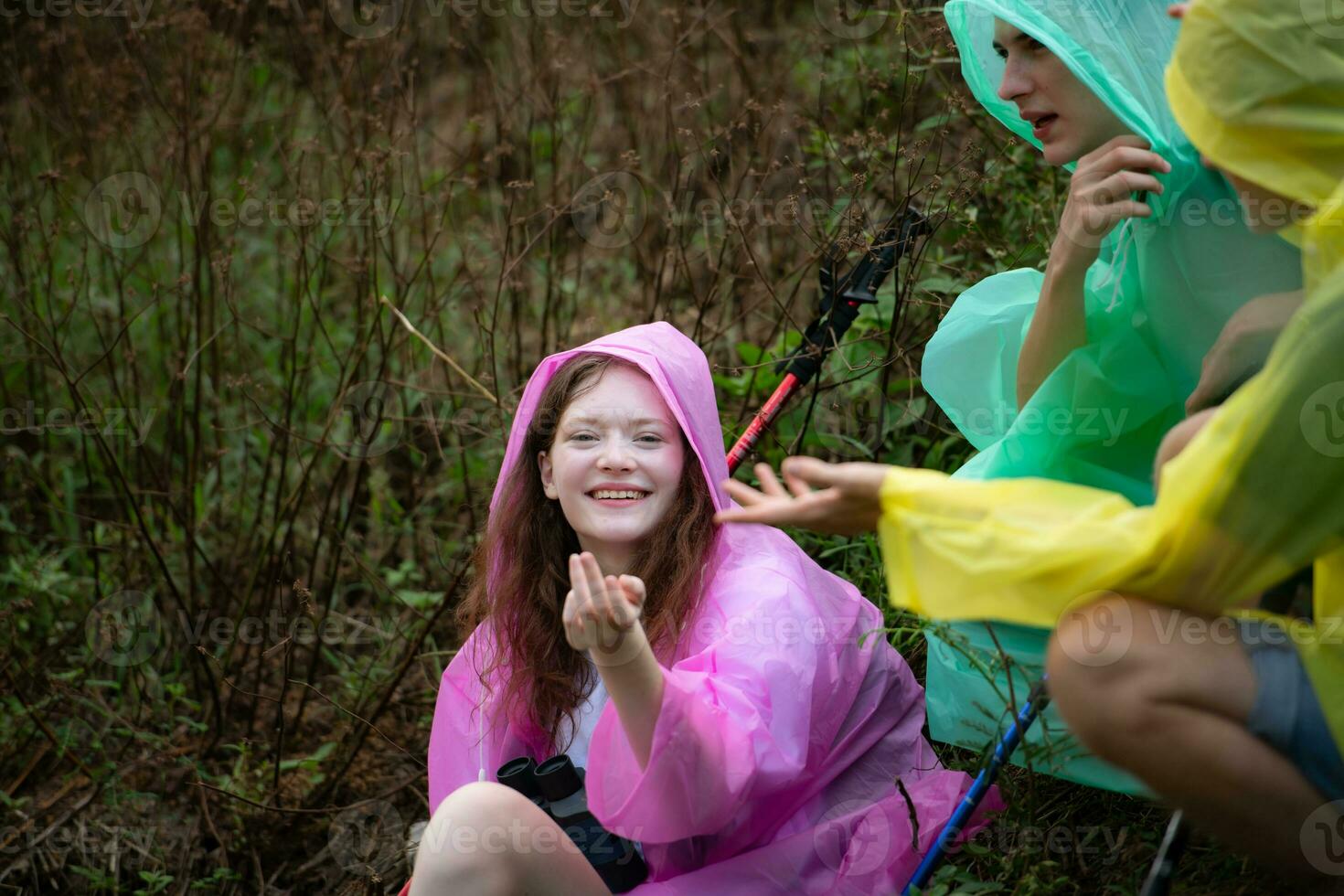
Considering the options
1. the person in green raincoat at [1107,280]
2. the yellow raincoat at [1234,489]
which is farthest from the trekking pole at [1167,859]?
the yellow raincoat at [1234,489]

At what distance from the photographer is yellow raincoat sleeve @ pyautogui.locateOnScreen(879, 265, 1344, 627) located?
147 cm

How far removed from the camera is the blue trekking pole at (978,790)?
1.94 m

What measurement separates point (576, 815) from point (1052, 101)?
133 centimetres

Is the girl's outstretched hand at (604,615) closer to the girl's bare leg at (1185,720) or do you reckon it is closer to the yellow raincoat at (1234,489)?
the yellow raincoat at (1234,489)

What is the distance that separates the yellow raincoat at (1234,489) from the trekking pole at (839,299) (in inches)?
34.5

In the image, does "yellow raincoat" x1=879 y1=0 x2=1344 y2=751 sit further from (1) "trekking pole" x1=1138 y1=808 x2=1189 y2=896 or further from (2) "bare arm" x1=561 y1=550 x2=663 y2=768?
(2) "bare arm" x1=561 y1=550 x2=663 y2=768

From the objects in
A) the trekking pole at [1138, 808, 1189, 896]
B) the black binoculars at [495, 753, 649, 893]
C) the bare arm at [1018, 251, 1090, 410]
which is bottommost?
the black binoculars at [495, 753, 649, 893]

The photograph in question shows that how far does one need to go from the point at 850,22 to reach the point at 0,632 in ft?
9.06

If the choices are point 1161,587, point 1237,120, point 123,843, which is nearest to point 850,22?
point 1237,120

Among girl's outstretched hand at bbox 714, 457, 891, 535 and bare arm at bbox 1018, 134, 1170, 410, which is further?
bare arm at bbox 1018, 134, 1170, 410

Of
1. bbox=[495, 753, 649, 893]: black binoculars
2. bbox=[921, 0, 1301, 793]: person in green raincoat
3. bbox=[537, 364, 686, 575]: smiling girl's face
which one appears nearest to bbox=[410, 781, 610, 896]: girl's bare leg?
bbox=[495, 753, 649, 893]: black binoculars

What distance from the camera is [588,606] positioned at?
1.82 metres

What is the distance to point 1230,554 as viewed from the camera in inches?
59.4

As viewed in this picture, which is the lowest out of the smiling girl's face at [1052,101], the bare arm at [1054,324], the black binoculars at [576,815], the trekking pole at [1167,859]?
the black binoculars at [576,815]
